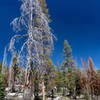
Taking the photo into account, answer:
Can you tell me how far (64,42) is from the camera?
2084 cm

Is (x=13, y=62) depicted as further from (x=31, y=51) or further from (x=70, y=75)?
(x=70, y=75)

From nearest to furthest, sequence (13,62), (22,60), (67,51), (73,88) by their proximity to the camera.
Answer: (22,60) → (13,62) → (73,88) → (67,51)

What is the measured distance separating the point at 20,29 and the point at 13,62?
1700 mm

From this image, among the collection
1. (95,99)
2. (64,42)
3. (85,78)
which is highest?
(64,42)

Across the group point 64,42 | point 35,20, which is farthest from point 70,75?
point 35,20

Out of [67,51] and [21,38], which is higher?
[67,51]

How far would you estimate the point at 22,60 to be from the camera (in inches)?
167

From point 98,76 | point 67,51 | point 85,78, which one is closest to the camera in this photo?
point 85,78

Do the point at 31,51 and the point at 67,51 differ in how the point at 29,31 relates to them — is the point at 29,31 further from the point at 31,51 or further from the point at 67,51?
the point at 67,51

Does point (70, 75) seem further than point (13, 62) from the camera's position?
Yes

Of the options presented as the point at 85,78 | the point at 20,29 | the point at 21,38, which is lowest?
the point at 85,78

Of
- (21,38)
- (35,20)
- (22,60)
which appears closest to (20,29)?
(21,38)

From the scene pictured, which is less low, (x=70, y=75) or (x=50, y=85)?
(x=70, y=75)

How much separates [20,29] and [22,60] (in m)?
1.69
